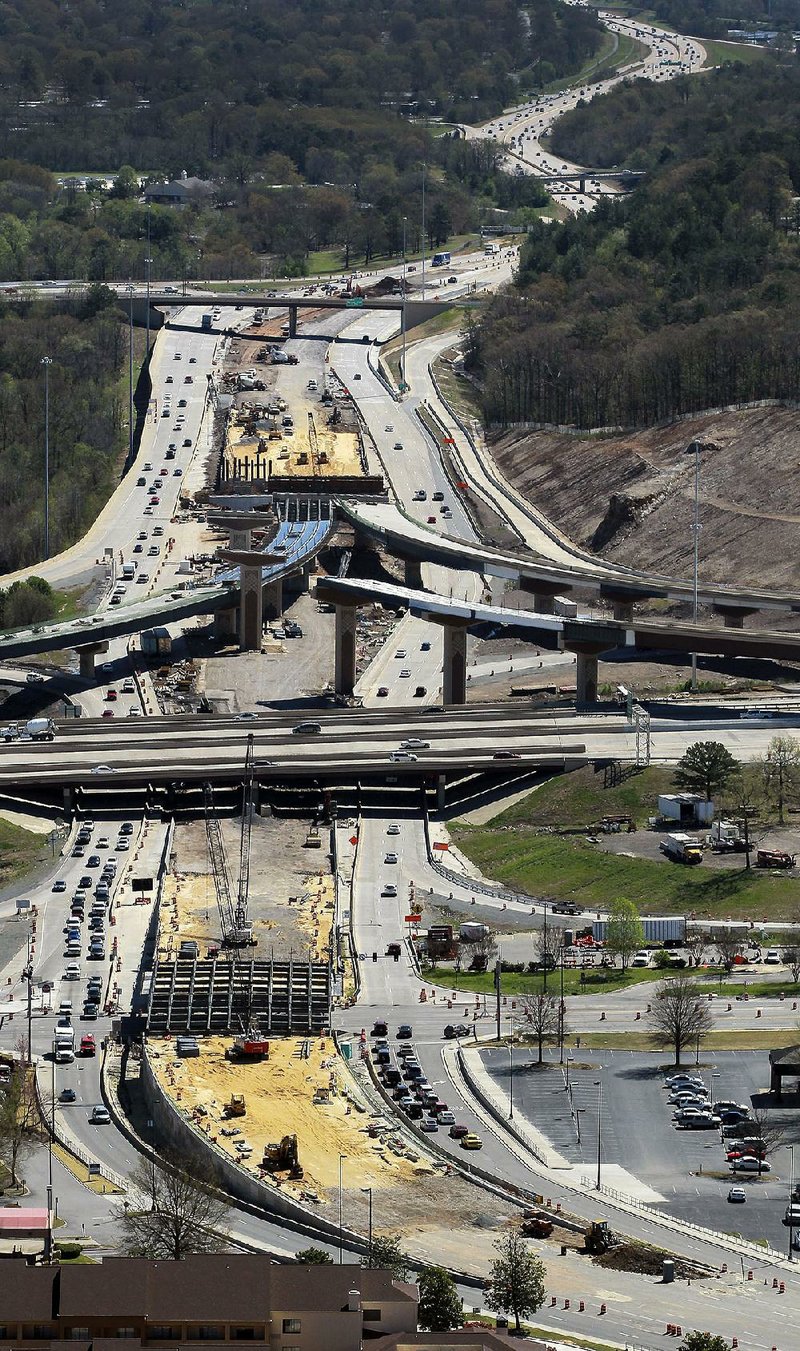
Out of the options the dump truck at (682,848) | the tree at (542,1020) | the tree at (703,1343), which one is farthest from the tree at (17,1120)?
the dump truck at (682,848)

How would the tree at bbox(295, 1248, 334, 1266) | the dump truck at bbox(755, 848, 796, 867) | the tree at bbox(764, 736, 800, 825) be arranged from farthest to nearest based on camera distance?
the tree at bbox(764, 736, 800, 825) < the dump truck at bbox(755, 848, 796, 867) < the tree at bbox(295, 1248, 334, 1266)

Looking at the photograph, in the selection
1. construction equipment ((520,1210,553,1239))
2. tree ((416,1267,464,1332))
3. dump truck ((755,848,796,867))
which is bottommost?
dump truck ((755,848,796,867))

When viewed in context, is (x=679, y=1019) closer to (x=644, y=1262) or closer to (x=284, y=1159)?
(x=284, y=1159)

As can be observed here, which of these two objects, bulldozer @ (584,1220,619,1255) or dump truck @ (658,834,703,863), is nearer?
bulldozer @ (584,1220,619,1255)

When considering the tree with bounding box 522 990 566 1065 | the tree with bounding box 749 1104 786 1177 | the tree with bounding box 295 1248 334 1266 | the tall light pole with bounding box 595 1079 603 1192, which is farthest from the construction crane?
the tree with bounding box 295 1248 334 1266

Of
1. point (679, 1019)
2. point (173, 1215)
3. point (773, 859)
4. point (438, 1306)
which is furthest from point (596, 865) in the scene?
point (438, 1306)

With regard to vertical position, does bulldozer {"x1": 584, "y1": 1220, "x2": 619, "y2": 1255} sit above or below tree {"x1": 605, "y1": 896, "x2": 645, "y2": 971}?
above

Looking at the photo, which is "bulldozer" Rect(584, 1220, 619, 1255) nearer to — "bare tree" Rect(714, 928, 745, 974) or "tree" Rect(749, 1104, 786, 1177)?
"tree" Rect(749, 1104, 786, 1177)

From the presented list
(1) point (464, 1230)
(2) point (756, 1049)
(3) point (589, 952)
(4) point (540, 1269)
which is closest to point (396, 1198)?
(1) point (464, 1230)
